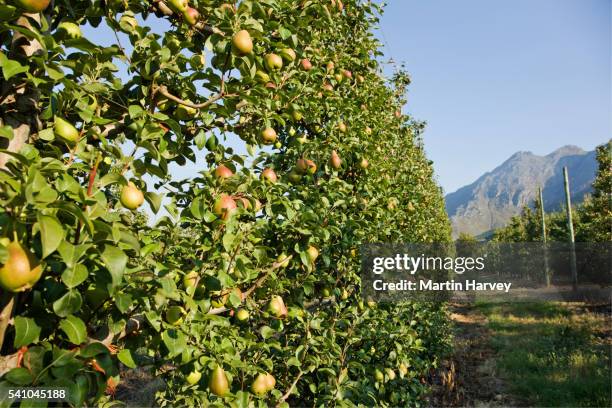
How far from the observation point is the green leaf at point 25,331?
4.08 ft

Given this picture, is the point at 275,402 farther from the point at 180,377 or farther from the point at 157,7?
the point at 157,7

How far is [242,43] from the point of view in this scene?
1925 mm

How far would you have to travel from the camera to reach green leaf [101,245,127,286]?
1184mm

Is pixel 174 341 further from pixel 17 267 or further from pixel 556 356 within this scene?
pixel 556 356

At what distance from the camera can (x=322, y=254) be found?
3299 millimetres

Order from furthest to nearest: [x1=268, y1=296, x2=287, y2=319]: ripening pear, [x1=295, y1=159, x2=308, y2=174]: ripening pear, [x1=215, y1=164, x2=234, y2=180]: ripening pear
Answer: [x1=295, y1=159, x2=308, y2=174]: ripening pear
[x1=268, y1=296, x2=287, y2=319]: ripening pear
[x1=215, y1=164, x2=234, y2=180]: ripening pear

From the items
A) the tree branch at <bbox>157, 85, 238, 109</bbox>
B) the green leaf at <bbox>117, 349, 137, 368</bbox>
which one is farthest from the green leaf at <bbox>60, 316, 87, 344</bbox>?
the tree branch at <bbox>157, 85, 238, 109</bbox>

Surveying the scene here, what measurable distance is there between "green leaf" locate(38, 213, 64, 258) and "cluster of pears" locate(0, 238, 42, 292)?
0.49 ft

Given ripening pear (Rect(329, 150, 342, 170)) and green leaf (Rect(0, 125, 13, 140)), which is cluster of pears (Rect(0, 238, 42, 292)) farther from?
ripening pear (Rect(329, 150, 342, 170))

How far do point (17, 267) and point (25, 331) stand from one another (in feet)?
0.89

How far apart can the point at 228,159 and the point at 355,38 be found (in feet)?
10.1

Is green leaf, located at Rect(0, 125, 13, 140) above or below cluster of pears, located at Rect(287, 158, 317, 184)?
below

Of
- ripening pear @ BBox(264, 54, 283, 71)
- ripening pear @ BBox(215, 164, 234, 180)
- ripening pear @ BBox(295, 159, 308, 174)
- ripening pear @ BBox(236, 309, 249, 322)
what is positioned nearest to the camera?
ripening pear @ BBox(215, 164, 234, 180)

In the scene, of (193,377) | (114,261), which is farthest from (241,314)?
(114,261)
